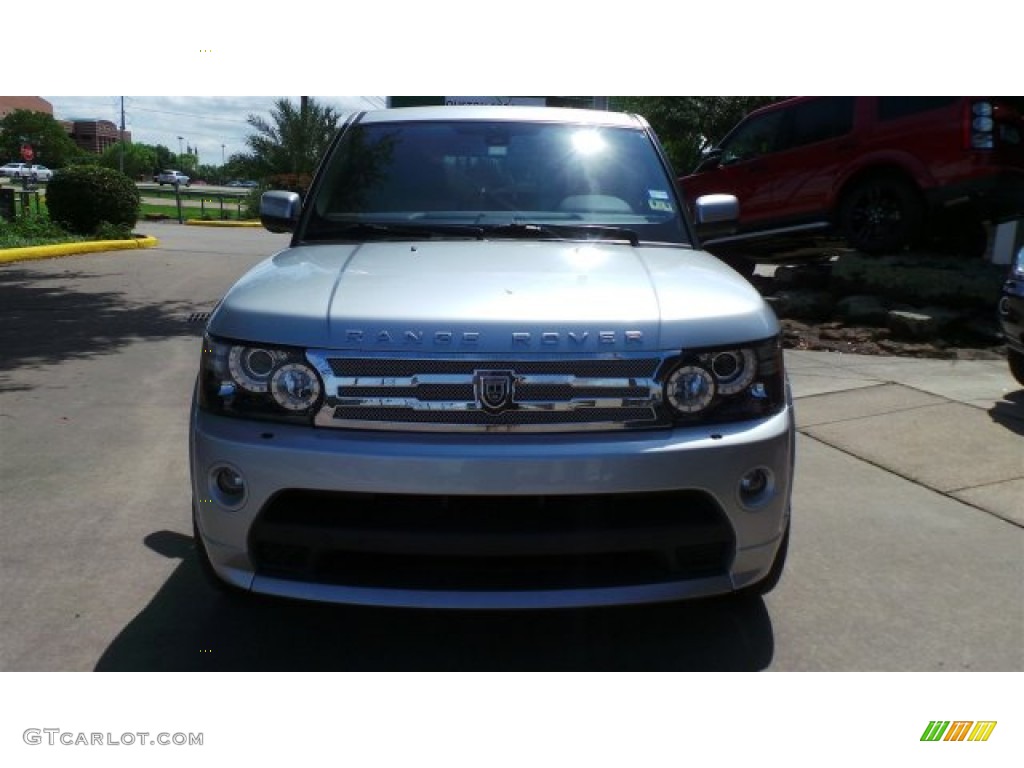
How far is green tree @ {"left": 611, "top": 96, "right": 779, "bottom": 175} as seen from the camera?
2502 cm

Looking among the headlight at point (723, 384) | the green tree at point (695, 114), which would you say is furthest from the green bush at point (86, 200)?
the headlight at point (723, 384)

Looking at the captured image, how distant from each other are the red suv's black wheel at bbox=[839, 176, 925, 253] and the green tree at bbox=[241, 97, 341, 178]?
22.5 m

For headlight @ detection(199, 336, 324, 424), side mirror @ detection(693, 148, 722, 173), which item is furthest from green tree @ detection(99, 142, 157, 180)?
headlight @ detection(199, 336, 324, 424)

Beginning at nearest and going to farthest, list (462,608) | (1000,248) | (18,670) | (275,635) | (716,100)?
1. (462,608)
2. (18,670)
3. (275,635)
4. (1000,248)
5. (716,100)

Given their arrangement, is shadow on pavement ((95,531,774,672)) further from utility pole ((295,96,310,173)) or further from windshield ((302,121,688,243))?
utility pole ((295,96,310,173))

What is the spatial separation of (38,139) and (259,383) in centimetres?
7123

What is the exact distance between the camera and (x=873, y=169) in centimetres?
951

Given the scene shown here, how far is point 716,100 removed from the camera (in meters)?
25.4

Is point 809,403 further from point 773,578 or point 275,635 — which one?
point 275,635

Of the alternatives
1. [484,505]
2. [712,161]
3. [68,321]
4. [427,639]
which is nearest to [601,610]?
[484,505]

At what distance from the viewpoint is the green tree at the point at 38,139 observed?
54.6m

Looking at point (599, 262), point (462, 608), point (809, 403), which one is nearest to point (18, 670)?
point (462, 608)

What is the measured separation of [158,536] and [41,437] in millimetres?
1947

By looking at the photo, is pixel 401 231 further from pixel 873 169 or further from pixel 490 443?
pixel 873 169
